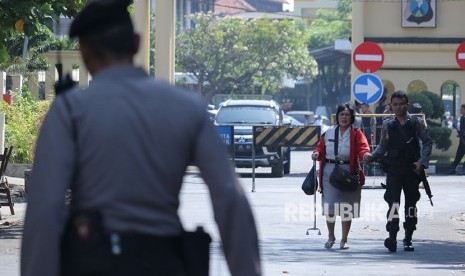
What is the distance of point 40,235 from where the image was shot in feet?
14.5

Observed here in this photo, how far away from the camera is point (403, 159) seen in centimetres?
1515

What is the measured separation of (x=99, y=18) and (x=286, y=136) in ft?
74.4

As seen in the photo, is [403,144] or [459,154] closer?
[403,144]

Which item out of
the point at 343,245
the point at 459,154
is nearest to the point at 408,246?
the point at 343,245

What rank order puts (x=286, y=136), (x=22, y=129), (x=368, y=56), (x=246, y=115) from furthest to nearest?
(x=246, y=115) < (x=22, y=129) < (x=368, y=56) < (x=286, y=136)

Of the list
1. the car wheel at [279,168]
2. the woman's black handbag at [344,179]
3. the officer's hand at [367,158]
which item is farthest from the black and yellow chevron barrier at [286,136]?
the officer's hand at [367,158]

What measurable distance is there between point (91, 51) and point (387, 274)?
27.3 ft

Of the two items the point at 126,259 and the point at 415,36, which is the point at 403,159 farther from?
the point at 415,36

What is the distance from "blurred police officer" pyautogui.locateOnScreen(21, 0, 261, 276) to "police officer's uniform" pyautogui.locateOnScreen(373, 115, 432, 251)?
10610 millimetres

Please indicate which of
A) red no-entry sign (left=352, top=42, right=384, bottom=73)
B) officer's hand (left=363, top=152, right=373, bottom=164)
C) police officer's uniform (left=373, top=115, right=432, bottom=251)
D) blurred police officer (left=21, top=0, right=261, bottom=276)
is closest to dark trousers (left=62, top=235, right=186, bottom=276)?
blurred police officer (left=21, top=0, right=261, bottom=276)

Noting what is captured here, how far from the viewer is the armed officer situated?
595 inches

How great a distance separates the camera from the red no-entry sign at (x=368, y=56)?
27456mm

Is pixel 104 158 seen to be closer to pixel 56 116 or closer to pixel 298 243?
pixel 56 116

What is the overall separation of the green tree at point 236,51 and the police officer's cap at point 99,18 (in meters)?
75.9
